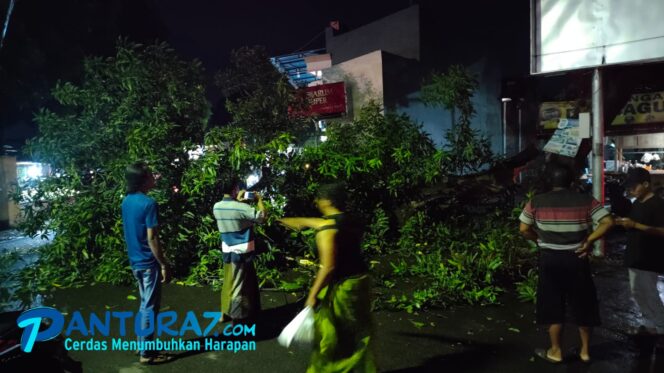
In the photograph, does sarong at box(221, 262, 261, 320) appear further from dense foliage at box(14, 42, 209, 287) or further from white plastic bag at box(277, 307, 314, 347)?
dense foliage at box(14, 42, 209, 287)

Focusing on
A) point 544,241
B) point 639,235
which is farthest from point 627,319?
point 544,241

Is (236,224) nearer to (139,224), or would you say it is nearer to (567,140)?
(139,224)

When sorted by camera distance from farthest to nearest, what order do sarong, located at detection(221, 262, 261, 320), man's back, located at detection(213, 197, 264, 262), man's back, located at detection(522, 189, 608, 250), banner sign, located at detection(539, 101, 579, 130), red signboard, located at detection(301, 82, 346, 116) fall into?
red signboard, located at detection(301, 82, 346, 116) < banner sign, located at detection(539, 101, 579, 130) < sarong, located at detection(221, 262, 261, 320) < man's back, located at detection(213, 197, 264, 262) < man's back, located at detection(522, 189, 608, 250)

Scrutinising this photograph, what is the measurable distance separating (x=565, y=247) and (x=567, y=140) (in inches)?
198

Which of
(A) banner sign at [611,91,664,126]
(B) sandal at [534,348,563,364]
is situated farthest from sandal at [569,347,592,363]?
(A) banner sign at [611,91,664,126]

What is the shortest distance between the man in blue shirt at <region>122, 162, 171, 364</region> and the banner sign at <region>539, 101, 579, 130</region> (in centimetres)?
1119

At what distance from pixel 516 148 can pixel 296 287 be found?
359 inches

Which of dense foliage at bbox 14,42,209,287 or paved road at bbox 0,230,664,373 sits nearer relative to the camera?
paved road at bbox 0,230,664,373

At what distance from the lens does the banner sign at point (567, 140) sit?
8.13 metres

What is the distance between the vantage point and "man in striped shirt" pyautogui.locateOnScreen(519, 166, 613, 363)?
391 cm

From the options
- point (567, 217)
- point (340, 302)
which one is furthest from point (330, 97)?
point (340, 302)

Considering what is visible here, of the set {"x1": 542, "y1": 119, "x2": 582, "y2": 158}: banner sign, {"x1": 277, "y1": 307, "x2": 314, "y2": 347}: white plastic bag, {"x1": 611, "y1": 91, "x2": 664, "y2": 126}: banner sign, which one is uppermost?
{"x1": 611, "y1": 91, "x2": 664, "y2": 126}: banner sign

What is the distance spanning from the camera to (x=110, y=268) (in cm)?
696

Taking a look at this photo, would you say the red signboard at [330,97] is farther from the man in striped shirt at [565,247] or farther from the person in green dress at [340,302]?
the person in green dress at [340,302]
